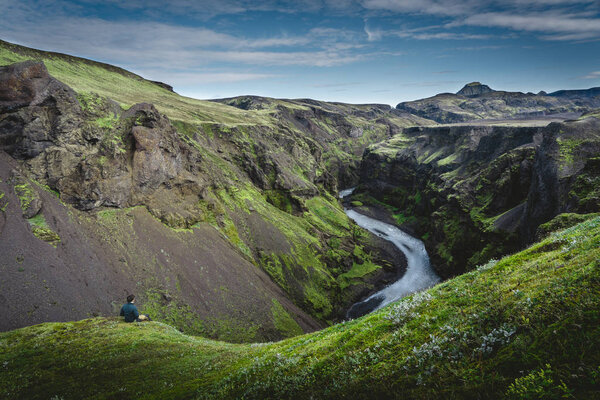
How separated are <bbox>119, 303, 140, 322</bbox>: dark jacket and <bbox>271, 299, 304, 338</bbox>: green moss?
28734mm

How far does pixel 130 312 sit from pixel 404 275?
78.2 metres

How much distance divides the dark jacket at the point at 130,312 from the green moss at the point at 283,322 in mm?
28734

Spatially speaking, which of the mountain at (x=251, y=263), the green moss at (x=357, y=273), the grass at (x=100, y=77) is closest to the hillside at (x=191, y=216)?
the mountain at (x=251, y=263)

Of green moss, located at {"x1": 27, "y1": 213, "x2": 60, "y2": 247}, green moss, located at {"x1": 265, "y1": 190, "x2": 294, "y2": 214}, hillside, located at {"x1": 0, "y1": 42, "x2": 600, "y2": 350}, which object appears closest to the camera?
green moss, located at {"x1": 27, "y1": 213, "x2": 60, "y2": 247}

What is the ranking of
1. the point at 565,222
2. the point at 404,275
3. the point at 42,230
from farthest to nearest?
the point at 404,275 < the point at 565,222 < the point at 42,230

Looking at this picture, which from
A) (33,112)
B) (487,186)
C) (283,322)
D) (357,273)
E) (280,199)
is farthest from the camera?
(280,199)

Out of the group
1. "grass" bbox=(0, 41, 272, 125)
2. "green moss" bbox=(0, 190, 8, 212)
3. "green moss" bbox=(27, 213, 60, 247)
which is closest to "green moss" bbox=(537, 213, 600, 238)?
"green moss" bbox=(27, 213, 60, 247)

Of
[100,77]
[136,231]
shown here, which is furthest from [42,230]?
[100,77]

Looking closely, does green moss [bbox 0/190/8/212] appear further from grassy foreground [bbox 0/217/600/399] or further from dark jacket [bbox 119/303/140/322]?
grassy foreground [bbox 0/217/600/399]

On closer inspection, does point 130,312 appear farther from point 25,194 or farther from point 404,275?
point 404,275

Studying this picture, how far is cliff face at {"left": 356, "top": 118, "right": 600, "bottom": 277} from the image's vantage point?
2186 inches

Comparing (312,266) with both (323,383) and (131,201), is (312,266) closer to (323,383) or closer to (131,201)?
(131,201)

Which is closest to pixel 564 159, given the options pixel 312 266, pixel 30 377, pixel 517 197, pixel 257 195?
pixel 517 197

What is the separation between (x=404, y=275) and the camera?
280 feet
